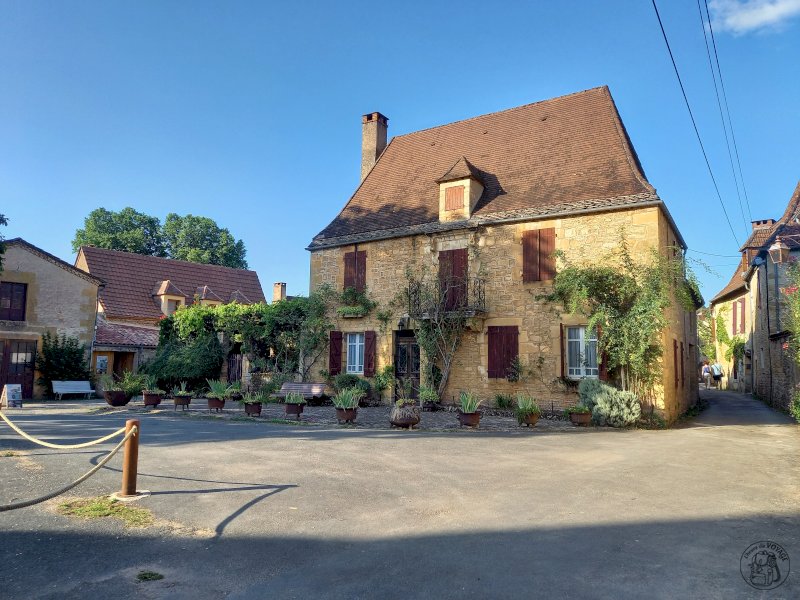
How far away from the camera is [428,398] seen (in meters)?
16.0

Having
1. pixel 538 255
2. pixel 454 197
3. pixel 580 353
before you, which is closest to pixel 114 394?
pixel 454 197

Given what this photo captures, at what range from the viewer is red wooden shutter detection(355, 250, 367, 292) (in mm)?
18516

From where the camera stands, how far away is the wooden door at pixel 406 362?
1755 cm

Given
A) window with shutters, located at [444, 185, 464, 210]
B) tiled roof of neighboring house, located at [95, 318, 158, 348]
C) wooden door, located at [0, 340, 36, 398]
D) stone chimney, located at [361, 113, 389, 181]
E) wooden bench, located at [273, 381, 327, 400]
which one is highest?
stone chimney, located at [361, 113, 389, 181]

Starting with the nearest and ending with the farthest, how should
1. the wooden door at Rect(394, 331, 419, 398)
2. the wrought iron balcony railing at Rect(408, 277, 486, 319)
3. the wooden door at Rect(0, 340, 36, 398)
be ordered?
the wrought iron balcony railing at Rect(408, 277, 486, 319) → the wooden door at Rect(394, 331, 419, 398) → the wooden door at Rect(0, 340, 36, 398)

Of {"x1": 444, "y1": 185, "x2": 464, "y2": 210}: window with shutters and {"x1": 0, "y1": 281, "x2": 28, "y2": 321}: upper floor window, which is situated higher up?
{"x1": 444, "y1": 185, "x2": 464, "y2": 210}: window with shutters

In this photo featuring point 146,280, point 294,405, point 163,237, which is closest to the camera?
point 294,405

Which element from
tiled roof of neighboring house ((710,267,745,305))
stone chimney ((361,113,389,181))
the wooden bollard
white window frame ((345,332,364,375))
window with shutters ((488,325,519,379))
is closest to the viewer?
the wooden bollard

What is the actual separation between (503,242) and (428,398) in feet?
16.1

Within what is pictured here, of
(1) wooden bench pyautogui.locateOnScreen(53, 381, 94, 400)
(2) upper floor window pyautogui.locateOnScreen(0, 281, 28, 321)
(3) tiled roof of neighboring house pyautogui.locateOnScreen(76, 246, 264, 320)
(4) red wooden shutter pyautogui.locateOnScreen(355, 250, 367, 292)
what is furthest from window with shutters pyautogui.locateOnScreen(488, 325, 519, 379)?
(3) tiled roof of neighboring house pyautogui.locateOnScreen(76, 246, 264, 320)

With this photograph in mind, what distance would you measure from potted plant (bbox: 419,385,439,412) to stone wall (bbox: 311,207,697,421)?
0.53m

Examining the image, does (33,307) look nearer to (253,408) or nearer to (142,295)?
(142,295)

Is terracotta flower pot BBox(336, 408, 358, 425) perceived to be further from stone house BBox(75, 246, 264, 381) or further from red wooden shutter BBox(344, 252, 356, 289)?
stone house BBox(75, 246, 264, 381)

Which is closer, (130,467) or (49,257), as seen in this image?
(130,467)
